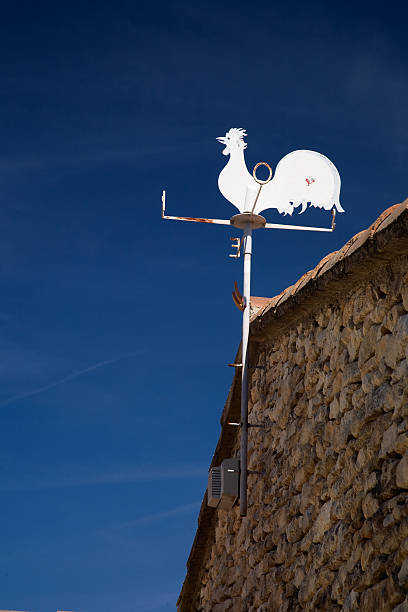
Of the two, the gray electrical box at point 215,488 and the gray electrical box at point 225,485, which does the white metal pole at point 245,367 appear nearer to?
the gray electrical box at point 225,485

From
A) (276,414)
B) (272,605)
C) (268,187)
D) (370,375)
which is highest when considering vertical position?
(268,187)

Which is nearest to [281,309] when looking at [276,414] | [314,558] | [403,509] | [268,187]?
[276,414]

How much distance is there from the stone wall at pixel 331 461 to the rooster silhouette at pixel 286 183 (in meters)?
1.01

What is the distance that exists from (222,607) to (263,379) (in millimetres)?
1801

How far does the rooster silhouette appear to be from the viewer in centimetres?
607

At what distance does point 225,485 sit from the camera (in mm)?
5797

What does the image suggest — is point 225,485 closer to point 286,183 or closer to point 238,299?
point 238,299

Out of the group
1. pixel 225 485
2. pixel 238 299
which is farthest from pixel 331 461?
pixel 238 299

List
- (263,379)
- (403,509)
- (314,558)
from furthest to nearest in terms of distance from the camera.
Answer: (263,379)
(314,558)
(403,509)

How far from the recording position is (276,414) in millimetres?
5621

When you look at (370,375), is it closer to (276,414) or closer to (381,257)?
(381,257)

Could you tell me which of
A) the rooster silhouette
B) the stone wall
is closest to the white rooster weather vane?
the rooster silhouette

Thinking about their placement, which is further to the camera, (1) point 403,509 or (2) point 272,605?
(2) point 272,605

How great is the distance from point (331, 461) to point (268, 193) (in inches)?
95.7
